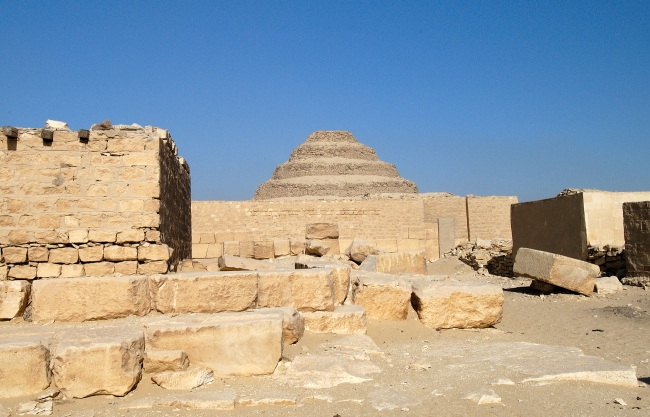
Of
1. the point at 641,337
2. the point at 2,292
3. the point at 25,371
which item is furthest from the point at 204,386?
the point at 641,337

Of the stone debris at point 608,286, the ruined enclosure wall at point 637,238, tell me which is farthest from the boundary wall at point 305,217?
the stone debris at point 608,286

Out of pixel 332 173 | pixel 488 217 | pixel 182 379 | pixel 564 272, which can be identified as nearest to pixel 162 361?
pixel 182 379

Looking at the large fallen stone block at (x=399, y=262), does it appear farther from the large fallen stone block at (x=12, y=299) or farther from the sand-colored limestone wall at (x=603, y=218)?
the large fallen stone block at (x=12, y=299)

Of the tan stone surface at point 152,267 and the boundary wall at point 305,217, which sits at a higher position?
the boundary wall at point 305,217

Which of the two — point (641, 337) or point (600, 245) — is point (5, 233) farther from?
point (600, 245)

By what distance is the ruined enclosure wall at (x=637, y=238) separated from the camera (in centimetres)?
1032

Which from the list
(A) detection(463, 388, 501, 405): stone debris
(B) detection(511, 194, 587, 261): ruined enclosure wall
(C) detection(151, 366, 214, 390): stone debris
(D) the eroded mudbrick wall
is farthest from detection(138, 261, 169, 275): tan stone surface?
(B) detection(511, 194, 587, 261): ruined enclosure wall

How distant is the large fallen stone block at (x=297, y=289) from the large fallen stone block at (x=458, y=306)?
1.39 meters

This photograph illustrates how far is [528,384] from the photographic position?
12.7ft

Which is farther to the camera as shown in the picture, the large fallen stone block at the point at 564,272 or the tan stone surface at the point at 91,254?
the large fallen stone block at the point at 564,272

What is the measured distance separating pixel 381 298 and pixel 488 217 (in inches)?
868

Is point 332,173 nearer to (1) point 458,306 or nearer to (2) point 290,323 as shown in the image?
(1) point 458,306

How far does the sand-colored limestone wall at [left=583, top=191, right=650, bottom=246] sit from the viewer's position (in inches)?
487

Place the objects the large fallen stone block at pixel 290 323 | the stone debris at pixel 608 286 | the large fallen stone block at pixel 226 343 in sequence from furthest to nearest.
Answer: the stone debris at pixel 608 286, the large fallen stone block at pixel 290 323, the large fallen stone block at pixel 226 343
